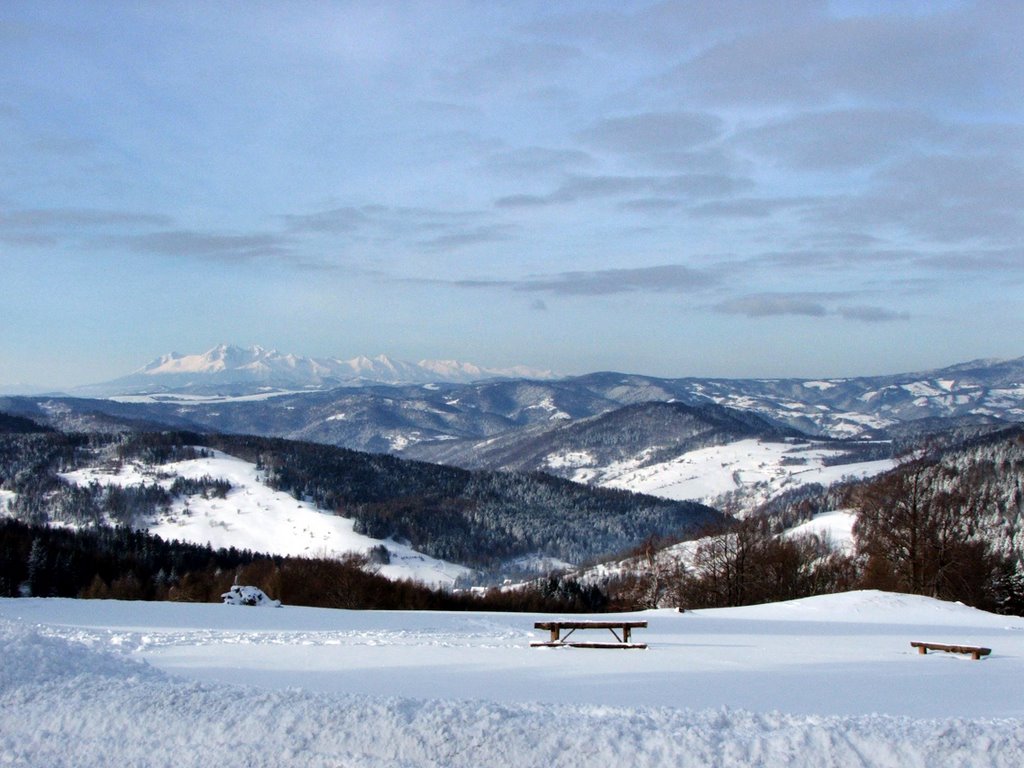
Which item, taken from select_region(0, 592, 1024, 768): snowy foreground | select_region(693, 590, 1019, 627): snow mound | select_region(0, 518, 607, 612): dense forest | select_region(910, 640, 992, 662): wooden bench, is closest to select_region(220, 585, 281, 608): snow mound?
select_region(0, 592, 1024, 768): snowy foreground

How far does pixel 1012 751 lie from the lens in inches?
380

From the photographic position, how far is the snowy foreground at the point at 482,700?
9633 mm

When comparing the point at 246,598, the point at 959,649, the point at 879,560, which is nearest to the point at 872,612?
the point at 959,649

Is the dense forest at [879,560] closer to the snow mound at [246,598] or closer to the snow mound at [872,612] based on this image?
the snow mound at [872,612]

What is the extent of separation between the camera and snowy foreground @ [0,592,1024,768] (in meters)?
9.63

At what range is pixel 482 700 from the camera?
37.3 ft

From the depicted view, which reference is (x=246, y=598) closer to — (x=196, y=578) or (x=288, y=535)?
(x=196, y=578)

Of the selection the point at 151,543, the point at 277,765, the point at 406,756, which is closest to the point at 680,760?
the point at 406,756

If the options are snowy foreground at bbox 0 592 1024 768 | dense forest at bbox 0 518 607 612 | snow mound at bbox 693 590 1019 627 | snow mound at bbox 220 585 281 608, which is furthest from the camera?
dense forest at bbox 0 518 607 612

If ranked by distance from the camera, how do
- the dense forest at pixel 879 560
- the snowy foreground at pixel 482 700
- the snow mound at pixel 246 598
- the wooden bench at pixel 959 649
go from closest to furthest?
the snowy foreground at pixel 482 700 < the wooden bench at pixel 959 649 < the snow mound at pixel 246 598 < the dense forest at pixel 879 560

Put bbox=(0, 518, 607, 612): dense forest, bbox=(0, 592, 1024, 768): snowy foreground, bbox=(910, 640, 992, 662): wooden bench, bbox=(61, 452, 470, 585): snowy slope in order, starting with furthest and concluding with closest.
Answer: bbox=(61, 452, 470, 585): snowy slope < bbox=(0, 518, 607, 612): dense forest < bbox=(910, 640, 992, 662): wooden bench < bbox=(0, 592, 1024, 768): snowy foreground

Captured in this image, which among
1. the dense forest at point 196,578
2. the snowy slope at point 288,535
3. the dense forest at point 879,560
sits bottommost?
the snowy slope at point 288,535

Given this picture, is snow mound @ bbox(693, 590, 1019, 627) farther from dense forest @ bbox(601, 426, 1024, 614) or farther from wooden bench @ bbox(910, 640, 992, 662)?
dense forest @ bbox(601, 426, 1024, 614)

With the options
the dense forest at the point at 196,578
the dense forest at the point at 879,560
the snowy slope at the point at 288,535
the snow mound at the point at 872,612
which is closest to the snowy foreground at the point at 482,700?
the snow mound at the point at 872,612
